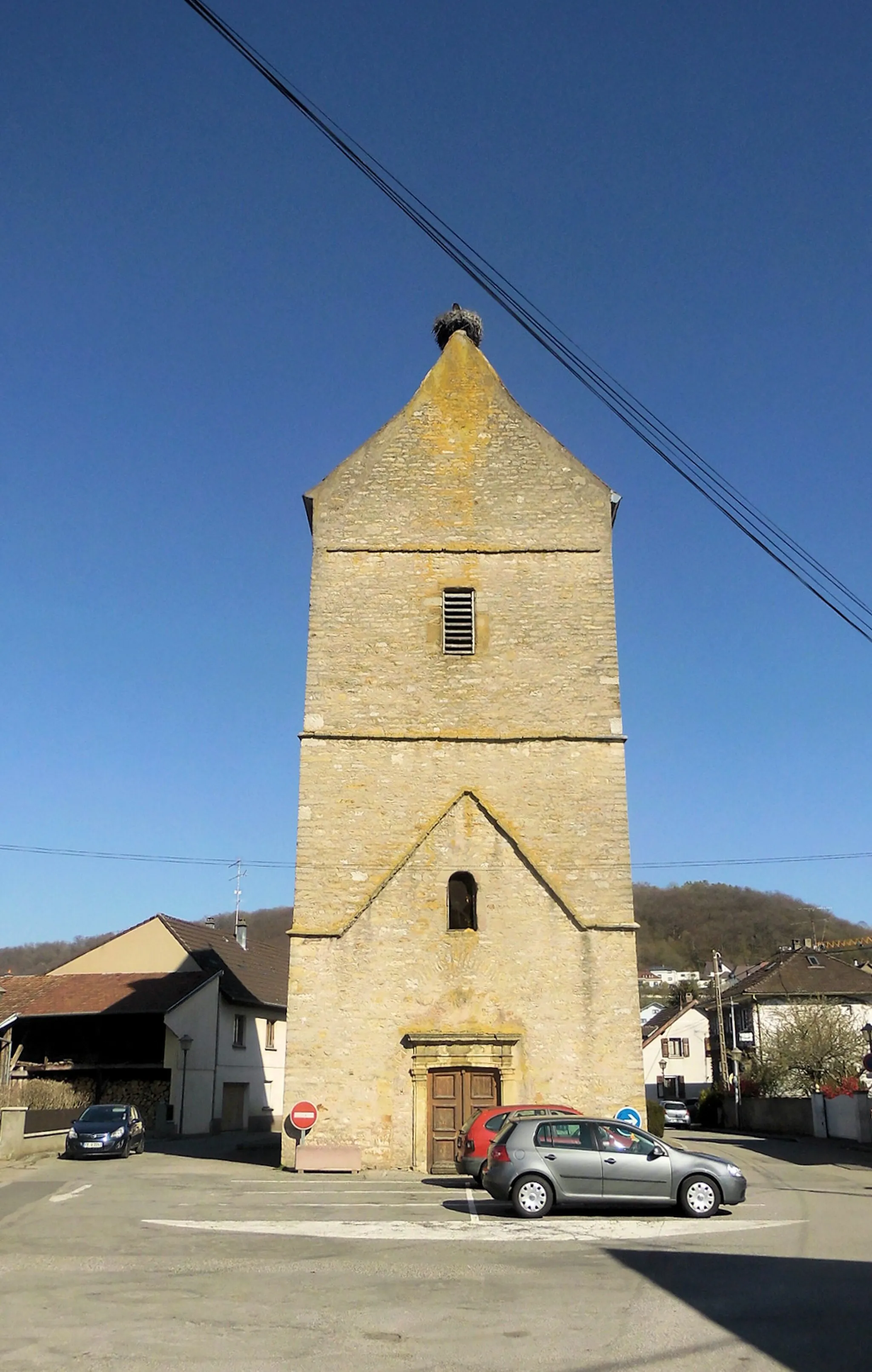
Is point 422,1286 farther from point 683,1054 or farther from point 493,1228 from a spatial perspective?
point 683,1054

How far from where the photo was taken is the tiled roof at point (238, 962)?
120 feet

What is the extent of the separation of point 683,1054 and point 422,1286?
59.5 meters

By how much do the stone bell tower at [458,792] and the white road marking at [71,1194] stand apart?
135 inches

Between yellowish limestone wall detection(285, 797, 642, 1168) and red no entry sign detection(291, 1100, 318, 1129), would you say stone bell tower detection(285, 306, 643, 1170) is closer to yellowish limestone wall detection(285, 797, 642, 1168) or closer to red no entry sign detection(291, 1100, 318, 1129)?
yellowish limestone wall detection(285, 797, 642, 1168)

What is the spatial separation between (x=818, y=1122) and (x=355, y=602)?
23508 mm

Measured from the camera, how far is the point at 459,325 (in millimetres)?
25594

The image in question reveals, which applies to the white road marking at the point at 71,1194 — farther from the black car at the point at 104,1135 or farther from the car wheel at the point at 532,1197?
the car wheel at the point at 532,1197

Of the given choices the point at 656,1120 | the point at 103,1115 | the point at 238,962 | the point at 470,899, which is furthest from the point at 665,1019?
the point at 470,899

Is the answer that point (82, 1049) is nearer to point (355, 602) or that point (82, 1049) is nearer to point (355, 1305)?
point (355, 602)

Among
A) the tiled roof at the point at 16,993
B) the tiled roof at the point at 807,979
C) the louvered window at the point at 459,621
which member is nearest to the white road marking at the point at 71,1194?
the louvered window at the point at 459,621

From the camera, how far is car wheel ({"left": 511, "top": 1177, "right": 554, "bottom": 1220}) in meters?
12.7

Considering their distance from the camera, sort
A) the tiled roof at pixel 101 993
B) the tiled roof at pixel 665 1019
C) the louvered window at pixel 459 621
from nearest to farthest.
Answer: the louvered window at pixel 459 621 → the tiled roof at pixel 101 993 → the tiled roof at pixel 665 1019

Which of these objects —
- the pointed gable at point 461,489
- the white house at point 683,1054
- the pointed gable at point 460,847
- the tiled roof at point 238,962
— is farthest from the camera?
the white house at point 683,1054

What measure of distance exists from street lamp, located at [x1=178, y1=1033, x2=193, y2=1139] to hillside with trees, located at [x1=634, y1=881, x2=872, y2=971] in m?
61.6
